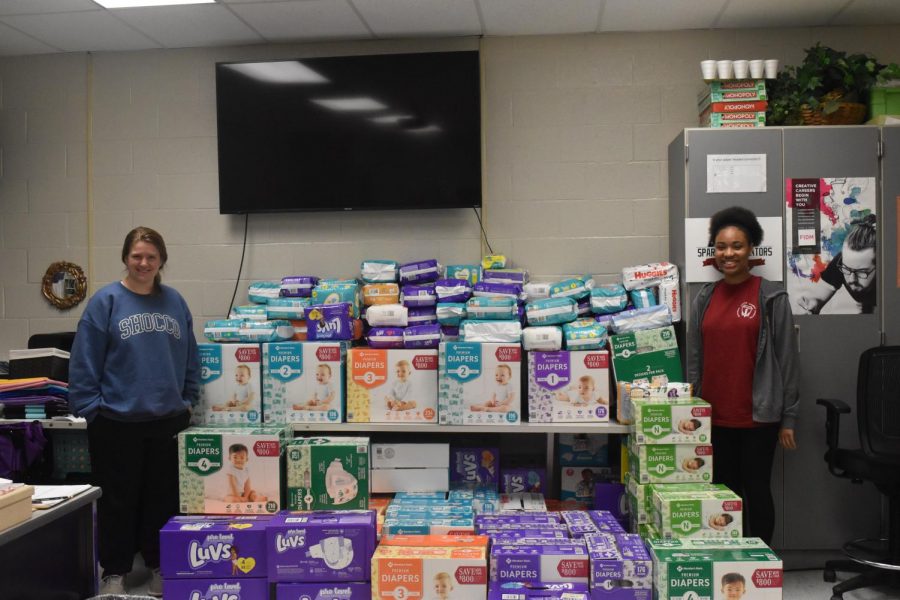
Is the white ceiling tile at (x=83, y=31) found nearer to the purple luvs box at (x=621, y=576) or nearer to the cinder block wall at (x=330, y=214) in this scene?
the cinder block wall at (x=330, y=214)

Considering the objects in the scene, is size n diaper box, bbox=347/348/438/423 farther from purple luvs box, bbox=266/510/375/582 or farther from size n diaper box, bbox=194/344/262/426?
purple luvs box, bbox=266/510/375/582

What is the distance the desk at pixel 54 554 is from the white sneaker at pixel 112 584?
3.55 ft

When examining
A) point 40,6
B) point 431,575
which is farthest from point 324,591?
point 40,6

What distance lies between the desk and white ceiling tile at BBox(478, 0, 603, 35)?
115 inches

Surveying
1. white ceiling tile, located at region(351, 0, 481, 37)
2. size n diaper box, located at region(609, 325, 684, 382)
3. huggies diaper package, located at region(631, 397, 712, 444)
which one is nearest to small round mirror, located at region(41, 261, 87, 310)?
white ceiling tile, located at region(351, 0, 481, 37)

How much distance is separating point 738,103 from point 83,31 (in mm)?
3587

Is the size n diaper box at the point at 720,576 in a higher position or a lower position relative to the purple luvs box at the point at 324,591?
higher

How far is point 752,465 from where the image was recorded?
3248mm

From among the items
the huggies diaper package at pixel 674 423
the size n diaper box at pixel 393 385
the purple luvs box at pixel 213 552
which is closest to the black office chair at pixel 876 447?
the huggies diaper package at pixel 674 423

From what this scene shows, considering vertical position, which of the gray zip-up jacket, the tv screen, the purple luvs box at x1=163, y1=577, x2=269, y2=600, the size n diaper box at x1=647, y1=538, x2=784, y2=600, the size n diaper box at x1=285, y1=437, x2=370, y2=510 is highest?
the tv screen

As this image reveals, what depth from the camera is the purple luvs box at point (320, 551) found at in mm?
2771

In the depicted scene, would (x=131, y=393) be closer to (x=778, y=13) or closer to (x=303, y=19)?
(x=303, y=19)

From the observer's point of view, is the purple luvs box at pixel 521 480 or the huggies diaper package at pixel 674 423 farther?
the purple luvs box at pixel 521 480

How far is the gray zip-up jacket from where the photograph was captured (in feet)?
10.4
